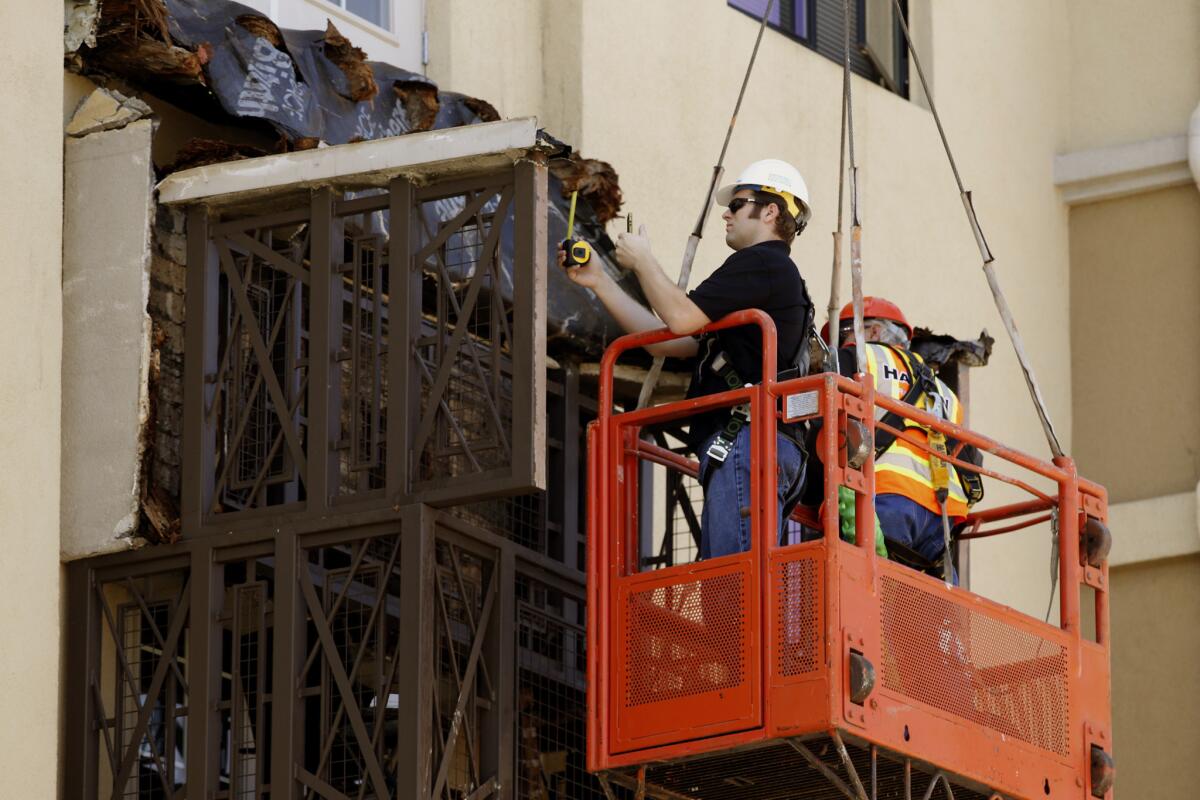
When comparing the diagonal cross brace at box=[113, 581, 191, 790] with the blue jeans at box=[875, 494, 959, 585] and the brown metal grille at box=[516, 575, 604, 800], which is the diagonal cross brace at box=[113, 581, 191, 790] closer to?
the brown metal grille at box=[516, 575, 604, 800]

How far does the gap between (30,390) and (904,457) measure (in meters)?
4.28

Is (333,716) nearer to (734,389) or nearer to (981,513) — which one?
(734,389)

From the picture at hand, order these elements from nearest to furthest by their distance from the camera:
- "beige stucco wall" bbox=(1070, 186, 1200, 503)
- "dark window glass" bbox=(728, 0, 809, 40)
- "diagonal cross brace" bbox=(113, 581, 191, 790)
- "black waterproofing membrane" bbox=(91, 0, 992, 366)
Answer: "diagonal cross brace" bbox=(113, 581, 191, 790), "black waterproofing membrane" bbox=(91, 0, 992, 366), "dark window glass" bbox=(728, 0, 809, 40), "beige stucco wall" bbox=(1070, 186, 1200, 503)

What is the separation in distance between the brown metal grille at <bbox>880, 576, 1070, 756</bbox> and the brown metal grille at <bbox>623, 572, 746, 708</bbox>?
2.18ft

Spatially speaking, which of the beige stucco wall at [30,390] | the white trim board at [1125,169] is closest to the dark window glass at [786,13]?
the white trim board at [1125,169]

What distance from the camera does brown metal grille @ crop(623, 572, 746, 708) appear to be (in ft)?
42.3

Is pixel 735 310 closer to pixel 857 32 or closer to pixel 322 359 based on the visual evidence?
pixel 322 359

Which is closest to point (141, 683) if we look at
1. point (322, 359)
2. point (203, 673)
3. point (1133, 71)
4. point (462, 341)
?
point (203, 673)

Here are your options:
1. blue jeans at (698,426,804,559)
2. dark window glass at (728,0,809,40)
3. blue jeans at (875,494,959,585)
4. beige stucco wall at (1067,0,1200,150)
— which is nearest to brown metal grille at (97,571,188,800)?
blue jeans at (698,426,804,559)

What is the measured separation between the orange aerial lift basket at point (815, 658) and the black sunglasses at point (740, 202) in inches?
35.5

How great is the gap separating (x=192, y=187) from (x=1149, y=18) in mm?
10972

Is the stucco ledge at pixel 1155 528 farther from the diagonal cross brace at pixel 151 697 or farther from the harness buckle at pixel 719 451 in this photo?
the diagonal cross brace at pixel 151 697

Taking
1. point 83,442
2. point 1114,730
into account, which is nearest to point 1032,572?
point 1114,730

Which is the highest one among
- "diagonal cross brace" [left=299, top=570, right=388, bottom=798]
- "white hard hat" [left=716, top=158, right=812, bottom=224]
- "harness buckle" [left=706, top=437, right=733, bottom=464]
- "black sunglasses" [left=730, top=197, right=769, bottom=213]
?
"white hard hat" [left=716, top=158, right=812, bottom=224]
